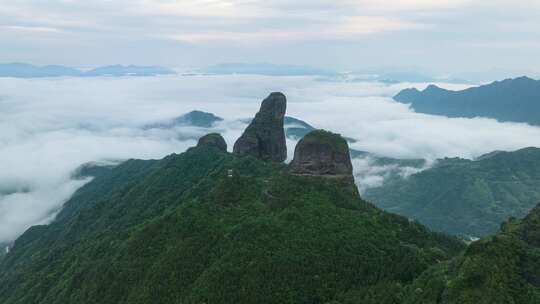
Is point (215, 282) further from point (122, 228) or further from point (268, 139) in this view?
point (268, 139)

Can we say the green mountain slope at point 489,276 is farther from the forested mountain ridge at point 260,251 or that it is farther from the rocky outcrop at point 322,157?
the rocky outcrop at point 322,157

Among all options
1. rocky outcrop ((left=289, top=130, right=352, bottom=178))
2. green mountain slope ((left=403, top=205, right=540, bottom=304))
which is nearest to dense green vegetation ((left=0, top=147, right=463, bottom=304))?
rocky outcrop ((left=289, top=130, right=352, bottom=178))

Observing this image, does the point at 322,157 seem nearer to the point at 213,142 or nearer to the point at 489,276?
the point at 489,276

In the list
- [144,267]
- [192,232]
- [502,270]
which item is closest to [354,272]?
[502,270]

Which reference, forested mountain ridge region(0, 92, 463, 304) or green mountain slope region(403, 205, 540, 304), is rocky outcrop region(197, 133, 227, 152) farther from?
green mountain slope region(403, 205, 540, 304)

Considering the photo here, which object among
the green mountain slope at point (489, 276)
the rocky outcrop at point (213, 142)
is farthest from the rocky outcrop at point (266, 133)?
the green mountain slope at point (489, 276)

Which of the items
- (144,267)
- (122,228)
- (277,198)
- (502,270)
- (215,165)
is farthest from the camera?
(215,165)
